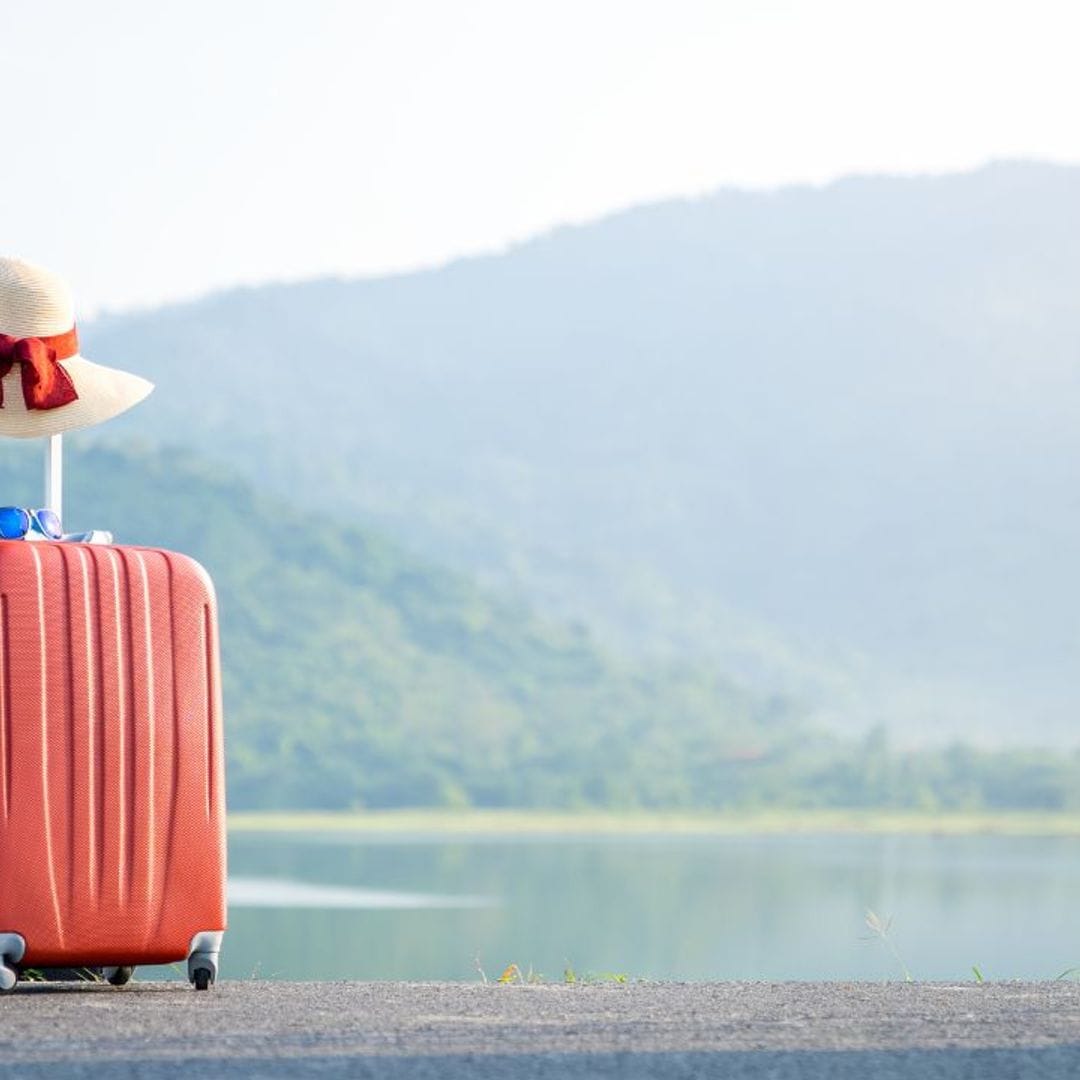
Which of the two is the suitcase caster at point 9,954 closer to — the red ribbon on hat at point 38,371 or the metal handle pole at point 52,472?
the metal handle pole at point 52,472

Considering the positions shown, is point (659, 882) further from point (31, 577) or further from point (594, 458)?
point (594, 458)

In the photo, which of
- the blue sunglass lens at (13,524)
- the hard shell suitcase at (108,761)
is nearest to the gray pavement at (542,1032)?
the hard shell suitcase at (108,761)

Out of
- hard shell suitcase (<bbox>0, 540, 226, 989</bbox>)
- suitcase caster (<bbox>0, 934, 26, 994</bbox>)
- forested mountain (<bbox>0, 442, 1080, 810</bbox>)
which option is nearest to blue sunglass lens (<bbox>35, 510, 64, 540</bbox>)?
hard shell suitcase (<bbox>0, 540, 226, 989</bbox>)

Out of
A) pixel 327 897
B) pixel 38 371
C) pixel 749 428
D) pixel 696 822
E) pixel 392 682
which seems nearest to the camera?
pixel 38 371

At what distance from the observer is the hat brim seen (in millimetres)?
6359

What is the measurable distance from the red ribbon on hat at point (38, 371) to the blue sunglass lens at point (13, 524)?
54cm

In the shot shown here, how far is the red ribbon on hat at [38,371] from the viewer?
6.32m

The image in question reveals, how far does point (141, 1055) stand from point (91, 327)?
18801 centimetres

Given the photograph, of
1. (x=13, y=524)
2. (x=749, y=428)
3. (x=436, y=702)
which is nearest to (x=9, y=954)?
(x=13, y=524)

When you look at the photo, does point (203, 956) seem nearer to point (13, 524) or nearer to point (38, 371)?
point (13, 524)

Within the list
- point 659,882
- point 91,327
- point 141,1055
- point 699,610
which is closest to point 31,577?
A: point 141,1055

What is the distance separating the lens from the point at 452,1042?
4469mm

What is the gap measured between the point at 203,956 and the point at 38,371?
1.63 m

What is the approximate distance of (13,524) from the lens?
5.85 meters
